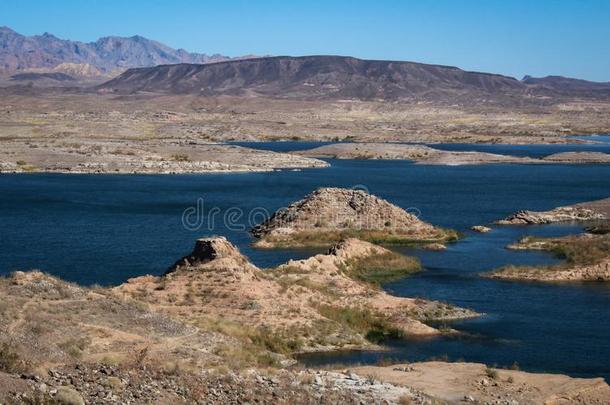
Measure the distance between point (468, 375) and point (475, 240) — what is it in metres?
35.5

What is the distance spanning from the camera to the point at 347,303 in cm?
3612

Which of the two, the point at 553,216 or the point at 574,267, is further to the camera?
the point at 553,216

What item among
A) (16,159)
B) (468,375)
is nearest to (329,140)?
(16,159)

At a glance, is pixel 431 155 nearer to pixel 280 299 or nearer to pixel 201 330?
pixel 280 299

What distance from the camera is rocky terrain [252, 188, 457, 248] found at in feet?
190

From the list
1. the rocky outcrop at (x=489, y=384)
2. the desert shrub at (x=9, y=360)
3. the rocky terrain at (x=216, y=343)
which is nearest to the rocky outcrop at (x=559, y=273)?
the rocky terrain at (x=216, y=343)

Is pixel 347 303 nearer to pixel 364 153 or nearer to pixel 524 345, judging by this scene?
pixel 524 345

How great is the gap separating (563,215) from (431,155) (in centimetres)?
6992

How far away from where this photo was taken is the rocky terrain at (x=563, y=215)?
227 ft

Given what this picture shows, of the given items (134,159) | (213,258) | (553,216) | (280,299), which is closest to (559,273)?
(280,299)

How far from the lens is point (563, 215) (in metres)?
71.9

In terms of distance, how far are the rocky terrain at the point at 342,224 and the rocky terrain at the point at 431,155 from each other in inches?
2907

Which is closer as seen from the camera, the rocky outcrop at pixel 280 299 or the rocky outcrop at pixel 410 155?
the rocky outcrop at pixel 280 299

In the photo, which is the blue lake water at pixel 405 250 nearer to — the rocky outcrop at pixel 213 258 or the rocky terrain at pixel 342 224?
the rocky terrain at pixel 342 224
